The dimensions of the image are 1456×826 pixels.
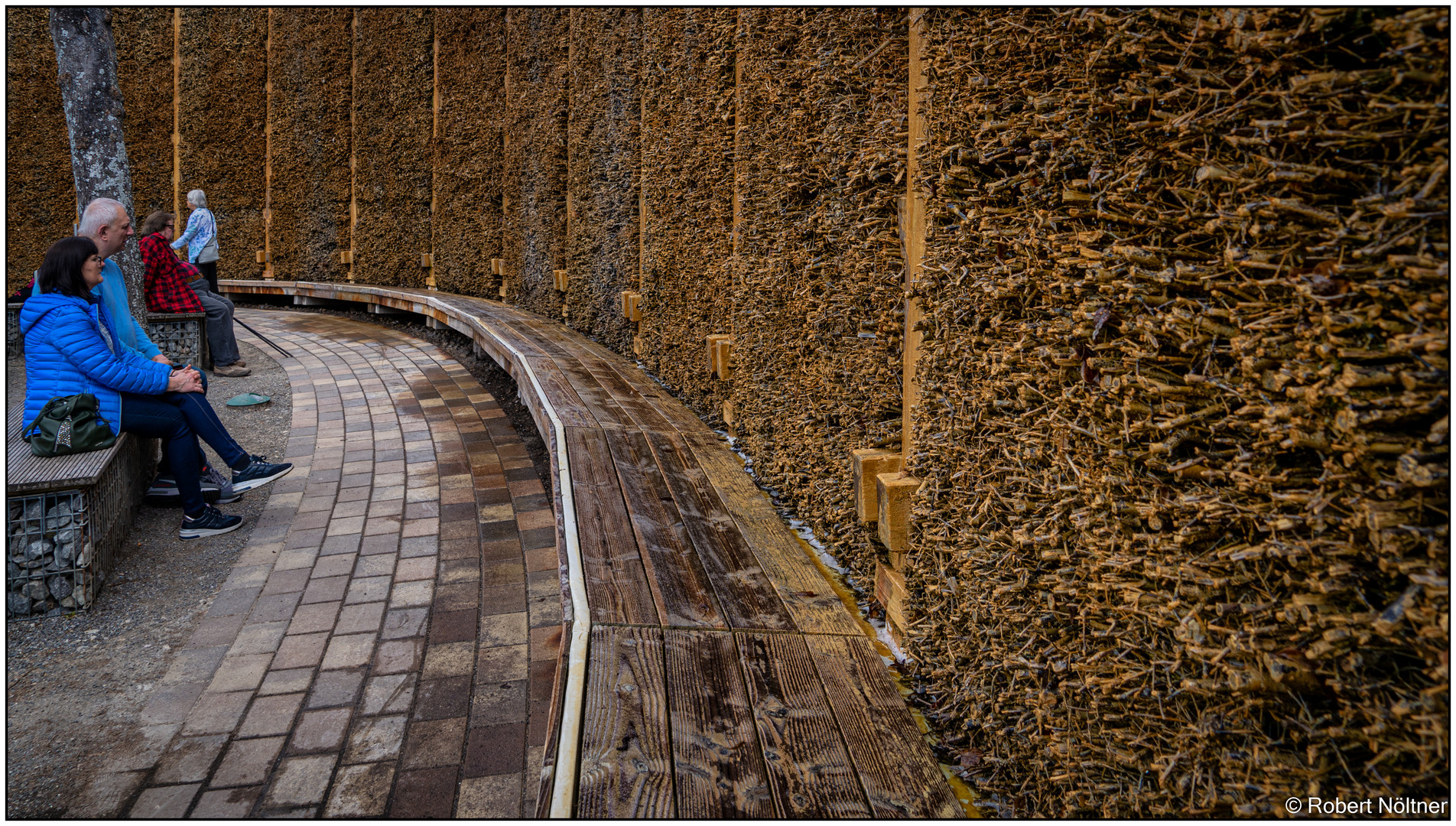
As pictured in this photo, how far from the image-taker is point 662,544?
9.80ft

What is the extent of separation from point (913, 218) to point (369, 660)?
2619 millimetres

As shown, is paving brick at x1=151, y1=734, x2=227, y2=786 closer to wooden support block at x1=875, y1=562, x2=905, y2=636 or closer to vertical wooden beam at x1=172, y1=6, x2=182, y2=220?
wooden support block at x1=875, y1=562, x2=905, y2=636

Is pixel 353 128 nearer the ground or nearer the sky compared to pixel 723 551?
nearer the sky

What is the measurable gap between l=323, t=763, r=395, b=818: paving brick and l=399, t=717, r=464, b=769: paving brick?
0.25ft

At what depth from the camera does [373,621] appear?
3525 mm

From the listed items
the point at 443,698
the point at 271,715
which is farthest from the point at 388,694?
the point at 271,715

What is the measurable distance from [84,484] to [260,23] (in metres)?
13.7

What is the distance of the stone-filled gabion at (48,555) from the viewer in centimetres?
354

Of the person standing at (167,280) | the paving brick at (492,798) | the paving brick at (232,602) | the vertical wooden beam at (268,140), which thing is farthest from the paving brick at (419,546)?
the vertical wooden beam at (268,140)

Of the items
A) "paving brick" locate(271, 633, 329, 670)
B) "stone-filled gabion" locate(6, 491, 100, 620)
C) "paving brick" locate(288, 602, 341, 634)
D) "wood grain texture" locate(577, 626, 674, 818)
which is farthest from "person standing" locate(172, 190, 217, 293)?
"wood grain texture" locate(577, 626, 674, 818)

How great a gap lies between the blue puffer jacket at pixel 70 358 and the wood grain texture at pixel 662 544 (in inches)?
99.7

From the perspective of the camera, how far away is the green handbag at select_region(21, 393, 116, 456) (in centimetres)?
392

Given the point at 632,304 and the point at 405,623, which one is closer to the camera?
the point at 405,623

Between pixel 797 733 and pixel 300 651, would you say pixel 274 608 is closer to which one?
pixel 300 651
